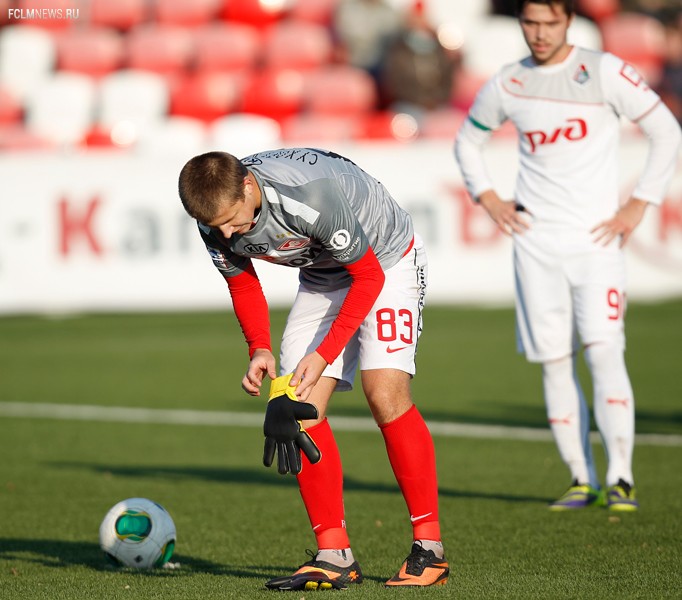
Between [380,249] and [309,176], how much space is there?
541 millimetres

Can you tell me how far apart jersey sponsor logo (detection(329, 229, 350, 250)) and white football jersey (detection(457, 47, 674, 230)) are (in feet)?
7.67

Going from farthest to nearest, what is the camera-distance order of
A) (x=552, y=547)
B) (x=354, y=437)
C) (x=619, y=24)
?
(x=619, y=24)
(x=354, y=437)
(x=552, y=547)

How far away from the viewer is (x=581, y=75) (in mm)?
6730

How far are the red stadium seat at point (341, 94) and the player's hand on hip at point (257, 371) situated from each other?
16.7 metres

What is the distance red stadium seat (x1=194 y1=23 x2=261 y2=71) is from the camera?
76.9ft

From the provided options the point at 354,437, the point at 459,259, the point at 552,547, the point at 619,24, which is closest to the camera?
the point at 552,547

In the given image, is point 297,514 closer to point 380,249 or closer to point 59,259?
point 380,249

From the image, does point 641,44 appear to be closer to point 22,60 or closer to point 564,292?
point 22,60

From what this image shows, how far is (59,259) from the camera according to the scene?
16.9 m

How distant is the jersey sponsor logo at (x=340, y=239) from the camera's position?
15.7ft

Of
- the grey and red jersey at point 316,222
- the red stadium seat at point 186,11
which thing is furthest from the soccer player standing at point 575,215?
the red stadium seat at point 186,11

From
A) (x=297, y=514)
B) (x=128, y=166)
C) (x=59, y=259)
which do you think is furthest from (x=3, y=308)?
(x=297, y=514)

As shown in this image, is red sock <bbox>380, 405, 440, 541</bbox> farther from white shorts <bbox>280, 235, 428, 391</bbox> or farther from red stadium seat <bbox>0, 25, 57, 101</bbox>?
red stadium seat <bbox>0, 25, 57, 101</bbox>

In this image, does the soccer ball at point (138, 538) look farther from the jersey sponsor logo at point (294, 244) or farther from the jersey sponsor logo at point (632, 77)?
the jersey sponsor logo at point (632, 77)
